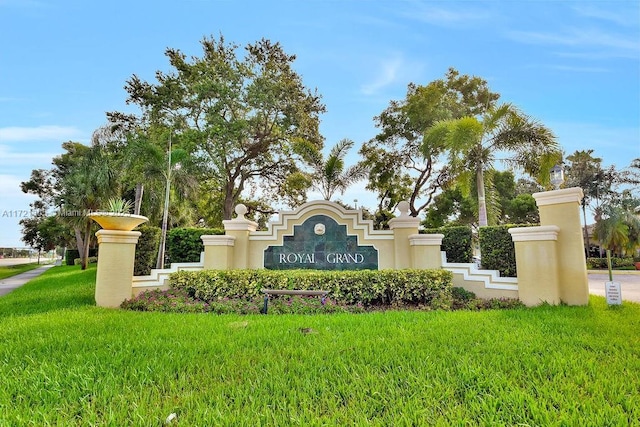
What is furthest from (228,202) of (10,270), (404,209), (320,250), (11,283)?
(10,270)

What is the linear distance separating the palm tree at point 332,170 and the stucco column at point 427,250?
4.72 m

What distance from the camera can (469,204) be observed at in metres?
22.6

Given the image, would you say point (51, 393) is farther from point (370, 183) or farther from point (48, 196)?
point (48, 196)

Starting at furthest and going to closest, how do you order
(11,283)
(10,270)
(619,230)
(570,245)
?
(10,270)
(619,230)
(11,283)
(570,245)

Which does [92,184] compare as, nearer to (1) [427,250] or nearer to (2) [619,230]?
(1) [427,250]

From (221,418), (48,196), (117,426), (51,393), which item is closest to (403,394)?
(221,418)

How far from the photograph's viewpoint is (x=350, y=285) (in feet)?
23.3

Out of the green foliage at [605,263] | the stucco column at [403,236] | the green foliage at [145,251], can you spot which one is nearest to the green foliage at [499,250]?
the stucco column at [403,236]

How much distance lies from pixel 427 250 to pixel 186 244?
7597 mm

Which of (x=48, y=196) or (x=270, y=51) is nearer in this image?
(x=270, y=51)

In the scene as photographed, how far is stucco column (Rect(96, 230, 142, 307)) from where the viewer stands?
7.00 metres

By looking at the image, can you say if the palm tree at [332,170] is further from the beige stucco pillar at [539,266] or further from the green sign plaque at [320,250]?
the beige stucco pillar at [539,266]

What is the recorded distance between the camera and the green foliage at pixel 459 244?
9125 mm

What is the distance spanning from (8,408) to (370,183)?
654 inches
